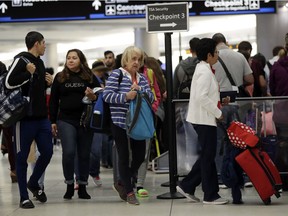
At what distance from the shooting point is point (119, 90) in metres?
7.61

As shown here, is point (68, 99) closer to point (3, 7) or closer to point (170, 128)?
point (170, 128)

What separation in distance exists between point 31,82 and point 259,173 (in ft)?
7.72

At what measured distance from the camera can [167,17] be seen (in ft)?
26.2

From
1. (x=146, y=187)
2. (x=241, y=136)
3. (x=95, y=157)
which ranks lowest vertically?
(x=146, y=187)

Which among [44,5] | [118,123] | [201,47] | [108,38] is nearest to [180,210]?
[118,123]

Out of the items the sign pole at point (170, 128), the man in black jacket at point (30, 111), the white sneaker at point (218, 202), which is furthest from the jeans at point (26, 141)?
the white sneaker at point (218, 202)

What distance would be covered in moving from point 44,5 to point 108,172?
4.96m

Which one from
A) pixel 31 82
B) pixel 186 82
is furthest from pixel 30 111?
pixel 186 82

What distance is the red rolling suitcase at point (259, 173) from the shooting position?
7391 mm

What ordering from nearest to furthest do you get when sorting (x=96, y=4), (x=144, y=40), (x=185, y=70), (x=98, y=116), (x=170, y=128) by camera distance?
(x=98, y=116) → (x=170, y=128) → (x=185, y=70) → (x=96, y=4) → (x=144, y=40)

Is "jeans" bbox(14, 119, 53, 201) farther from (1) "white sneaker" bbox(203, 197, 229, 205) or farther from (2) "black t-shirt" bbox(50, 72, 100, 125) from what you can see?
(1) "white sneaker" bbox(203, 197, 229, 205)

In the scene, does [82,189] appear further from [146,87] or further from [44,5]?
[44,5]

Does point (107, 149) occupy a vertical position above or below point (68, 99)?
below

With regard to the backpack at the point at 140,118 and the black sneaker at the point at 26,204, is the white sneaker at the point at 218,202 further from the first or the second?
the black sneaker at the point at 26,204
